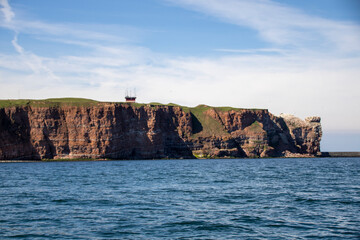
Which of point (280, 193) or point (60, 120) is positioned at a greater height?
point (60, 120)

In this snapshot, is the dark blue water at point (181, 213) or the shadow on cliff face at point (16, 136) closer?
the dark blue water at point (181, 213)

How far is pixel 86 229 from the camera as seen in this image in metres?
28.7

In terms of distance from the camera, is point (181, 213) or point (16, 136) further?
point (16, 136)

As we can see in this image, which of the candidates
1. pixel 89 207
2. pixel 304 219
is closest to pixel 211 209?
pixel 304 219

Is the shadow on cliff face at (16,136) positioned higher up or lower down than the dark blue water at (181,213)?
higher up

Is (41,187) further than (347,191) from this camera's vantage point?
Yes

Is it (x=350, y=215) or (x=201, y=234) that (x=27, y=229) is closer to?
(x=201, y=234)

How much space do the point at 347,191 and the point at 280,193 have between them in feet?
29.8

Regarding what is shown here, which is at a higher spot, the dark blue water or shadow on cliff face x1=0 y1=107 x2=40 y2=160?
shadow on cliff face x1=0 y1=107 x2=40 y2=160

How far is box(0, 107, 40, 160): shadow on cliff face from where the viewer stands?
542 feet

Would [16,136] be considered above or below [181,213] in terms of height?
above

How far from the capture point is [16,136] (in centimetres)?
16938

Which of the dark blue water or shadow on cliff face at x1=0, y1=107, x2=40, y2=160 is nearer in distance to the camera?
the dark blue water

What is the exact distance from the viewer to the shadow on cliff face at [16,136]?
16510 centimetres
